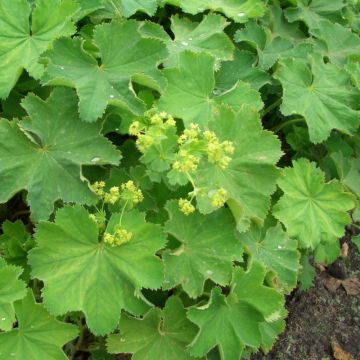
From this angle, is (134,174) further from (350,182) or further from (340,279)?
(340,279)

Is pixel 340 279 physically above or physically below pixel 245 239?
below

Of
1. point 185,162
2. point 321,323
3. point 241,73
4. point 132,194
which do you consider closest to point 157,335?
point 132,194

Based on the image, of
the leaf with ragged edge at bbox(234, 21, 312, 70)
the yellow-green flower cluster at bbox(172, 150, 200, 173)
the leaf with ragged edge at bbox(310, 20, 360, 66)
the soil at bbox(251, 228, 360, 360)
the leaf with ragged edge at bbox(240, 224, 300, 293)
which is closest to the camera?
the yellow-green flower cluster at bbox(172, 150, 200, 173)

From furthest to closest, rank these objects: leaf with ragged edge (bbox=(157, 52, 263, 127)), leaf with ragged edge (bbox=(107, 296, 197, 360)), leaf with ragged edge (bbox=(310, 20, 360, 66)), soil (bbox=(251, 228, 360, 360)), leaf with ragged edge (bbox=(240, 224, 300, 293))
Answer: soil (bbox=(251, 228, 360, 360)) → leaf with ragged edge (bbox=(310, 20, 360, 66)) → leaf with ragged edge (bbox=(240, 224, 300, 293)) → leaf with ragged edge (bbox=(157, 52, 263, 127)) → leaf with ragged edge (bbox=(107, 296, 197, 360))

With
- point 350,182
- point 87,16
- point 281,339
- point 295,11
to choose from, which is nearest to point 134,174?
point 87,16

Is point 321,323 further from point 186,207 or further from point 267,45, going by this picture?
point 186,207

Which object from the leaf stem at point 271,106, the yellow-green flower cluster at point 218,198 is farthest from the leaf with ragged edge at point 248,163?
the leaf stem at point 271,106

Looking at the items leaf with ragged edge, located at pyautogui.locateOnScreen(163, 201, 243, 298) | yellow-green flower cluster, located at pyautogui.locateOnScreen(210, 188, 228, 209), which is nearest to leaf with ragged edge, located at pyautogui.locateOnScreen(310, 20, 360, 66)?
leaf with ragged edge, located at pyautogui.locateOnScreen(163, 201, 243, 298)

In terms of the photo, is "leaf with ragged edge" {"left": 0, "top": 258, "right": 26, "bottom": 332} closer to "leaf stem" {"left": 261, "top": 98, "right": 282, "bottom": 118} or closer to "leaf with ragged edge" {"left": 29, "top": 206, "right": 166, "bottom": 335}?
"leaf with ragged edge" {"left": 29, "top": 206, "right": 166, "bottom": 335}
